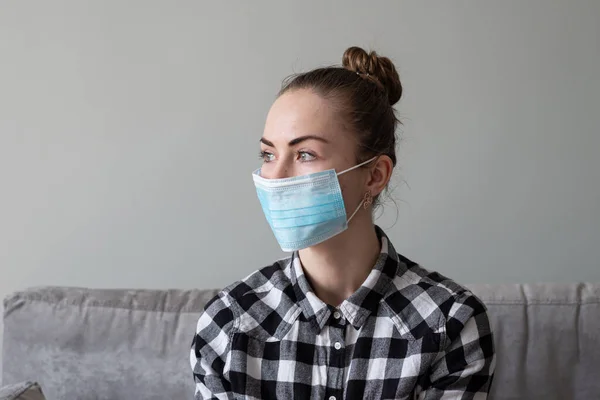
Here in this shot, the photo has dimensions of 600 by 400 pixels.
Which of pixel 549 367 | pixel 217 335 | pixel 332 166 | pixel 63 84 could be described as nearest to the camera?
pixel 332 166

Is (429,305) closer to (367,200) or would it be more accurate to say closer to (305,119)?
(367,200)

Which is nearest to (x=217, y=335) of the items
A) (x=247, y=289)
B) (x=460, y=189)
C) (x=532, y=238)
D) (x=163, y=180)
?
(x=247, y=289)

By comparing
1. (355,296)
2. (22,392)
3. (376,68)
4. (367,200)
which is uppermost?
(376,68)

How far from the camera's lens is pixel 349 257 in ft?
4.44

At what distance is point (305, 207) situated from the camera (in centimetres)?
126

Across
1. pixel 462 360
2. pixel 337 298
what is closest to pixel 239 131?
pixel 337 298

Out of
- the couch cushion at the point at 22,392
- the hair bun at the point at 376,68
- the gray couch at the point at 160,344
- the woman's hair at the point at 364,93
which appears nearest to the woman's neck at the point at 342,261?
the woman's hair at the point at 364,93

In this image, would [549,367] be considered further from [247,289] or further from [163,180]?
[163,180]

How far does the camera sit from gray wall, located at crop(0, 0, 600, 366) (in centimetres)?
191

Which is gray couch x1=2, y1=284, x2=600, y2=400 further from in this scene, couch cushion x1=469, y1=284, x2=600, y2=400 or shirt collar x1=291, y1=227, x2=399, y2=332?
shirt collar x1=291, y1=227, x2=399, y2=332

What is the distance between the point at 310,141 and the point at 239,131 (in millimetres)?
714

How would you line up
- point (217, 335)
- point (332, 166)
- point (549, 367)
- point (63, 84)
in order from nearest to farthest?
1. point (332, 166)
2. point (217, 335)
3. point (549, 367)
4. point (63, 84)

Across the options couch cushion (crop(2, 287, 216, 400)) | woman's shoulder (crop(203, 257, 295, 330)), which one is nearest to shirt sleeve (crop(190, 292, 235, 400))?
woman's shoulder (crop(203, 257, 295, 330))

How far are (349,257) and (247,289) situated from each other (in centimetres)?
21
